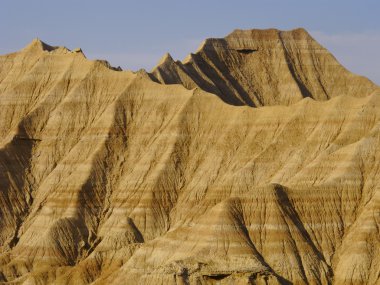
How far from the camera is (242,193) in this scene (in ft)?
352

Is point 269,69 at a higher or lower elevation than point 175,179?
higher

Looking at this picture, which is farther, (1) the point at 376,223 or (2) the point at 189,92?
(2) the point at 189,92

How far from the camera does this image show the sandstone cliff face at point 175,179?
95938 mm

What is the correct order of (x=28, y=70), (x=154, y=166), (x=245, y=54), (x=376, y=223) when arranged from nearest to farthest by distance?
1. (x=376, y=223)
2. (x=154, y=166)
3. (x=28, y=70)
4. (x=245, y=54)

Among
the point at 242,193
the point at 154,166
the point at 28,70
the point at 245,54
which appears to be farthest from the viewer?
the point at 245,54

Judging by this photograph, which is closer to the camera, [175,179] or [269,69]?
[175,179]

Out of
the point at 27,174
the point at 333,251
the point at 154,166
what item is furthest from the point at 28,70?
the point at 333,251

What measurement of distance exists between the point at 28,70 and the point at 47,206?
21.9 m

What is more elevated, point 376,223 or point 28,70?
point 28,70

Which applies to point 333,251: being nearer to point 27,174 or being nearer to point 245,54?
point 27,174

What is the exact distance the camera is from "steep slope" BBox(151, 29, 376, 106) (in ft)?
478

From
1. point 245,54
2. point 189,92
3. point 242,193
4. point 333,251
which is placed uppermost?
point 245,54

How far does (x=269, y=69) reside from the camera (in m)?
154

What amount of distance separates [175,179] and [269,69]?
4152cm
